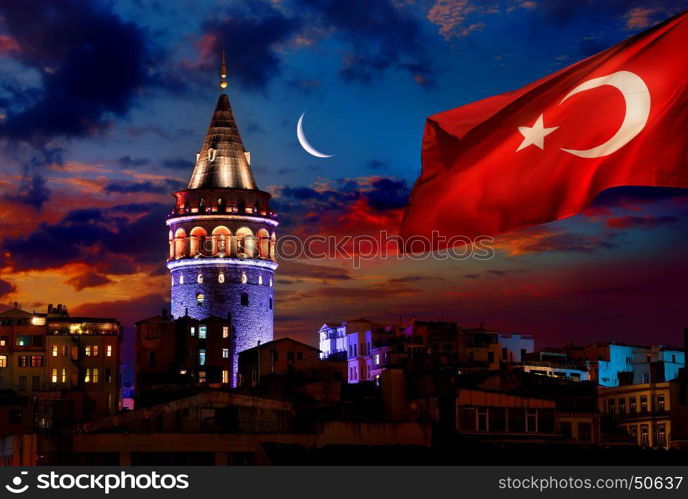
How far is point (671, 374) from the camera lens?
12875cm

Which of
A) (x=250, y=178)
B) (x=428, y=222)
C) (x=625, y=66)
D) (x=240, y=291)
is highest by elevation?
(x=250, y=178)

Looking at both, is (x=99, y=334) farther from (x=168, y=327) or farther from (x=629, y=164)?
(x=629, y=164)

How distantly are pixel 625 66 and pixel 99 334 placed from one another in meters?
105

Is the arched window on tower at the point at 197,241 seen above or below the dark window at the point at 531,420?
above

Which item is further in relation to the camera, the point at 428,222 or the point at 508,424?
A: the point at 508,424

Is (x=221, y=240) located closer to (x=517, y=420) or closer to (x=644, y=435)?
(x=644, y=435)

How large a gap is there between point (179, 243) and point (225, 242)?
418cm

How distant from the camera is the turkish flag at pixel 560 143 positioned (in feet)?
69.9

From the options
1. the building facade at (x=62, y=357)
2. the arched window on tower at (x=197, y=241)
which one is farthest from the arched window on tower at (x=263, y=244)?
the building facade at (x=62, y=357)

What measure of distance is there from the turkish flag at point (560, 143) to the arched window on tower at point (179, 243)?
117 metres

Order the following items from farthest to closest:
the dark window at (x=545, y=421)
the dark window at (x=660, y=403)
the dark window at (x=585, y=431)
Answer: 1. the dark window at (x=660, y=403)
2. the dark window at (x=585, y=431)
3. the dark window at (x=545, y=421)

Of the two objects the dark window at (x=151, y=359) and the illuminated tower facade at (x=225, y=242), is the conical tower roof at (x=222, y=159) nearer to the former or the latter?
the illuminated tower facade at (x=225, y=242)

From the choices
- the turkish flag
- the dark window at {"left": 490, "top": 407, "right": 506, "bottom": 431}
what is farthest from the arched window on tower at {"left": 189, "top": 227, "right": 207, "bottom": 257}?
the turkish flag
